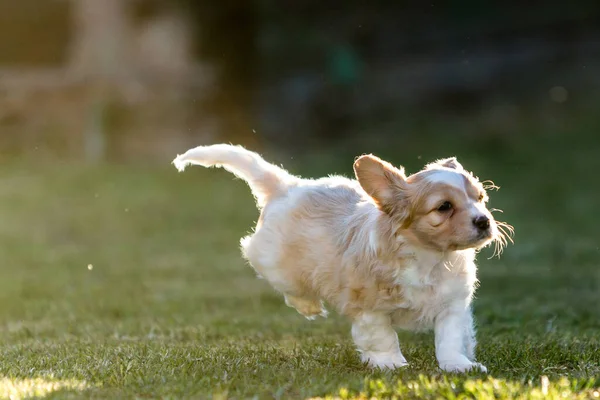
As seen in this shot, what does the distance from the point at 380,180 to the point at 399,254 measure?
40 cm

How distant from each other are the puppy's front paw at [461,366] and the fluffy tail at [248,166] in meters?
1.63

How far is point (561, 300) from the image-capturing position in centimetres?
871

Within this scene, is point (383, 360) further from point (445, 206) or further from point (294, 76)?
point (294, 76)

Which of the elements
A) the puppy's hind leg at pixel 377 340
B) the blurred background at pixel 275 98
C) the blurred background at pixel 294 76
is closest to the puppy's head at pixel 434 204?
the puppy's hind leg at pixel 377 340

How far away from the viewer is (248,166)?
6320mm

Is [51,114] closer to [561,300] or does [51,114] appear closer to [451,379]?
[561,300]

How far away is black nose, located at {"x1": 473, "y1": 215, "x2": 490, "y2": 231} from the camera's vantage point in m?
4.91

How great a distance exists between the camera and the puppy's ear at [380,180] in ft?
17.0

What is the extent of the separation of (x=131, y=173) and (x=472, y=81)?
24.7 feet

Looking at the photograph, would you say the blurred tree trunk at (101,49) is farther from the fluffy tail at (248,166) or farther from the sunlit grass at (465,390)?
the sunlit grass at (465,390)

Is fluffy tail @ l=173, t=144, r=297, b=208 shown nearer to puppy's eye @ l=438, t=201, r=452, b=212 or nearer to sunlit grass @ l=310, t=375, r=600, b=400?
puppy's eye @ l=438, t=201, r=452, b=212

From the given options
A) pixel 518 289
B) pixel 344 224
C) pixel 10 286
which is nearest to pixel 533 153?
pixel 518 289

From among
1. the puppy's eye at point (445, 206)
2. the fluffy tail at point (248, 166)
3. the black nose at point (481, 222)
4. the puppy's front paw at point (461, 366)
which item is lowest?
the puppy's front paw at point (461, 366)

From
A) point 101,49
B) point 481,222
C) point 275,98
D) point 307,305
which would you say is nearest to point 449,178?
point 481,222
